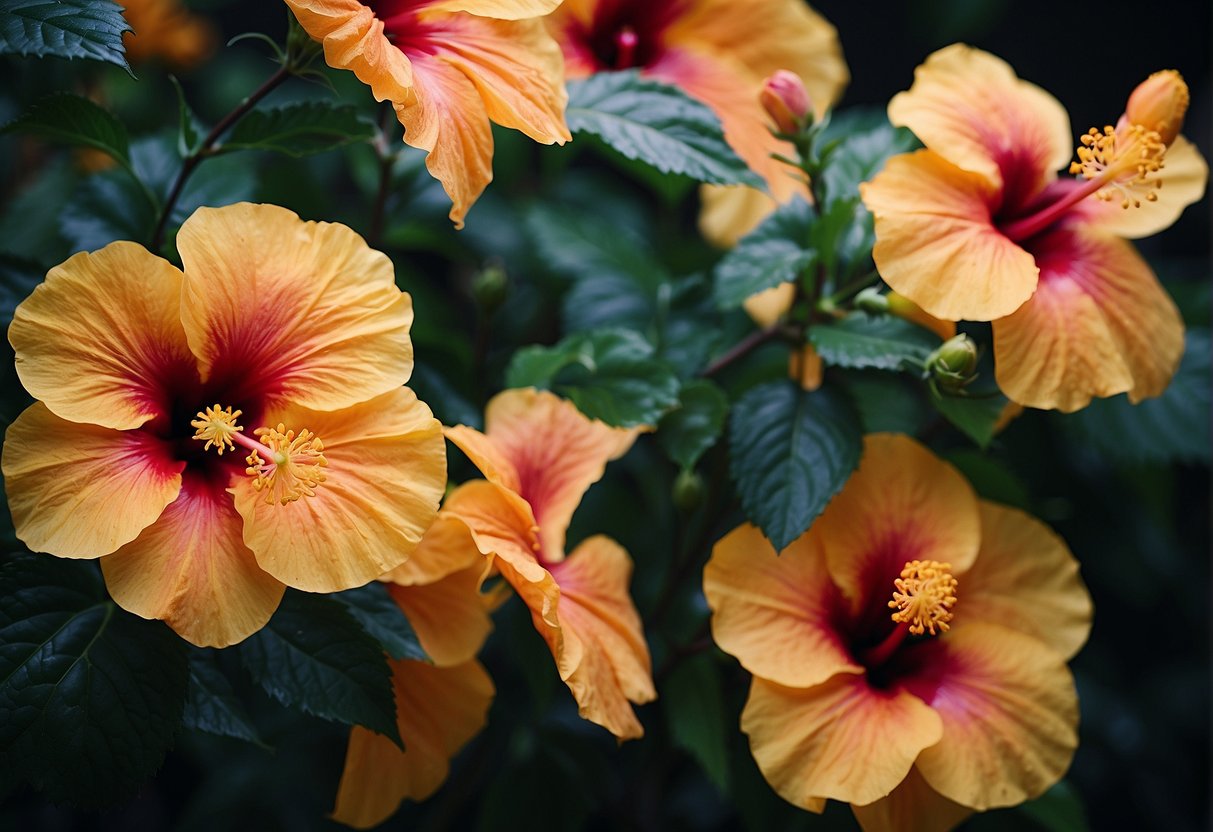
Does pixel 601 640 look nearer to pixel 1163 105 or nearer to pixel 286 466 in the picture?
pixel 286 466

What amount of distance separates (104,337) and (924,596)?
573mm

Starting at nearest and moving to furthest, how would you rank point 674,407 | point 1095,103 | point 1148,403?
1. point 674,407
2. point 1148,403
3. point 1095,103

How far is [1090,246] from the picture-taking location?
2.71 feet

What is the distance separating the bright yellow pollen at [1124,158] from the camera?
79 cm

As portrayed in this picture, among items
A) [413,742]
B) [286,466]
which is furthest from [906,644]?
[286,466]

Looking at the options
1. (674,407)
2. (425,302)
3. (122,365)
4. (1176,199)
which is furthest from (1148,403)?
(122,365)

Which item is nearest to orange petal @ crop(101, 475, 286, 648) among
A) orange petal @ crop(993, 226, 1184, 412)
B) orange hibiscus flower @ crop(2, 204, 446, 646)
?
orange hibiscus flower @ crop(2, 204, 446, 646)

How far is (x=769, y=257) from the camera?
0.88m

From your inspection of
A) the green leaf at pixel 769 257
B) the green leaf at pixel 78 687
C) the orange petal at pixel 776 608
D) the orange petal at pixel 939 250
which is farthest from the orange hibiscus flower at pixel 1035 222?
the green leaf at pixel 78 687

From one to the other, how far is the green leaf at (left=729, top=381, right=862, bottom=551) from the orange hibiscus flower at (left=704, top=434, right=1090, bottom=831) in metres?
0.03

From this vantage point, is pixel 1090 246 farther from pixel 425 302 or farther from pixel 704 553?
pixel 425 302

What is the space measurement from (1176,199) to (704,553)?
1.60 ft

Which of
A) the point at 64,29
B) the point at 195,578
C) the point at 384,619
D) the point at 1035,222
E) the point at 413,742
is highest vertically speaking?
the point at 64,29

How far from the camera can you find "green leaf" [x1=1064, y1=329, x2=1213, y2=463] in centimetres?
110
